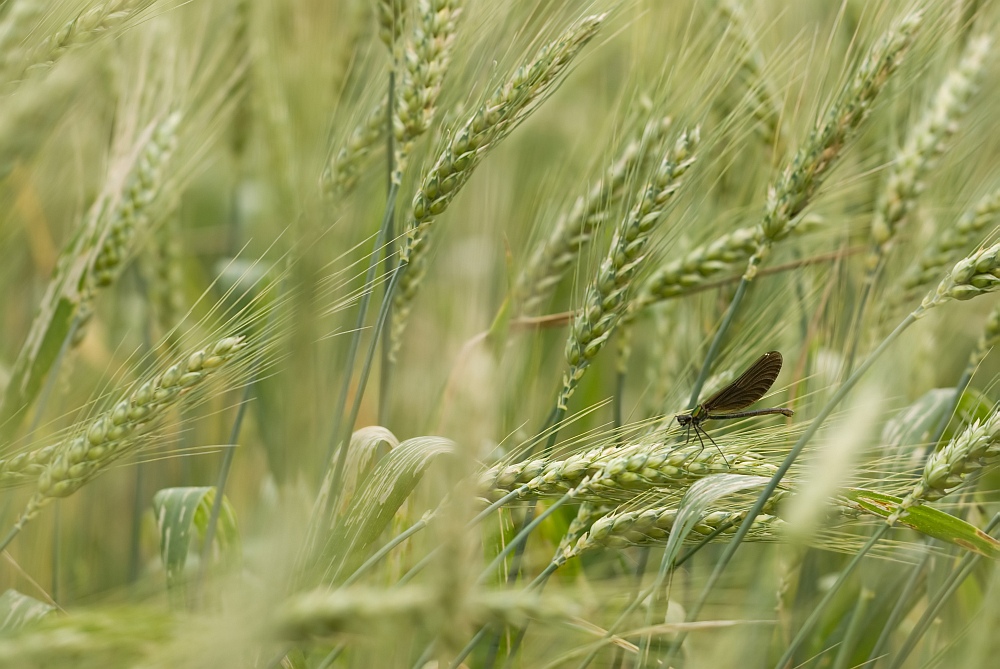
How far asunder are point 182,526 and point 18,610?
0.23 m

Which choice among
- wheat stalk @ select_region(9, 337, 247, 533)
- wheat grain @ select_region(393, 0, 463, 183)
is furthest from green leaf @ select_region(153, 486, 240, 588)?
wheat grain @ select_region(393, 0, 463, 183)

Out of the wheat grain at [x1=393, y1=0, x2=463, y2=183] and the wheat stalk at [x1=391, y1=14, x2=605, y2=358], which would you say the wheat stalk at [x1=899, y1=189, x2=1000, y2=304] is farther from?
the wheat grain at [x1=393, y1=0, x2=463, y2=183]

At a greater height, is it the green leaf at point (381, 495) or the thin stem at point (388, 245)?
the thin stem at point (388, 245)

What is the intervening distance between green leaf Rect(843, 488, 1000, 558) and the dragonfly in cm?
16

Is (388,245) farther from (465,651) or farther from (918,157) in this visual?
(918,157)

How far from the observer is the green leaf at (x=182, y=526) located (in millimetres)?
1186

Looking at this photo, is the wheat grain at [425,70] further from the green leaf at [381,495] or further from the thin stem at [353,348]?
the green leaf at [381,495]

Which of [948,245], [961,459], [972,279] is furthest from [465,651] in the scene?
[948,245]

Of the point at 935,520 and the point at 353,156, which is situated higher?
the point at 353,156

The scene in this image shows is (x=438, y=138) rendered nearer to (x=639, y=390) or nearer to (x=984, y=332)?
(x=984, y=332)

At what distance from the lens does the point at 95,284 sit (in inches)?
51.1

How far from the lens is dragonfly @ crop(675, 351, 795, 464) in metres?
1.03

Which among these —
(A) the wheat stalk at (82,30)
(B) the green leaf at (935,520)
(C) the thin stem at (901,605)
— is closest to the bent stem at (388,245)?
(A) the wheat stalk at (82,30)

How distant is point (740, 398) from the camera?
1.08 m
